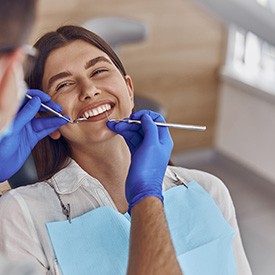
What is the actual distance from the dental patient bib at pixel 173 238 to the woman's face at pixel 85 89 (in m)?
0.18

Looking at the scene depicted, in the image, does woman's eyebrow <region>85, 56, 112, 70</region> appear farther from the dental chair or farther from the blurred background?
the blurred background

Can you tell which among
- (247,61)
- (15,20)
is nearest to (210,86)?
(247,61)

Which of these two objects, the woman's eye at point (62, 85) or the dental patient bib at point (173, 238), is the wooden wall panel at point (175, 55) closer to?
the woman's eye at point (62, 85)

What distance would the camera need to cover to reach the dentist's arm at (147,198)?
1.05 m

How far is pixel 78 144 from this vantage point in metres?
1.37

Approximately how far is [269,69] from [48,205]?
2477 millimetres

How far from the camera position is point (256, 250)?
2816 mm

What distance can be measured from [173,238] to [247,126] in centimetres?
223

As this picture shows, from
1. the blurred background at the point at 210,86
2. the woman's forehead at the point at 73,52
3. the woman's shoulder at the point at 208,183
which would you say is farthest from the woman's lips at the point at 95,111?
the blurred background at the point at 210,86

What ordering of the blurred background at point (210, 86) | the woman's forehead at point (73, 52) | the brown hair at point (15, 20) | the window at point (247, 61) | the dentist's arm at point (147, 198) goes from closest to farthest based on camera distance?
the brown hair at point (15, 20) → the dentist's arm at point (147, 198) → the woman's forehead at point (73, 52) → the blurred background at point (210, 86) → the window at point (247, 61)

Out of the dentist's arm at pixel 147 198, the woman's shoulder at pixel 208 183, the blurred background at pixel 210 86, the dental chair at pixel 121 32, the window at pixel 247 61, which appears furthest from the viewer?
the window at pixel 247 61

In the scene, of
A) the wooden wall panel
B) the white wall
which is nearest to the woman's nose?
the wooden wall panel

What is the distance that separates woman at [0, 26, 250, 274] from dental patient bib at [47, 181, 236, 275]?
0.09 feet

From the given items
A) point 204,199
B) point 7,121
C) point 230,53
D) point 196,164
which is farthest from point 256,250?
point 7,121
